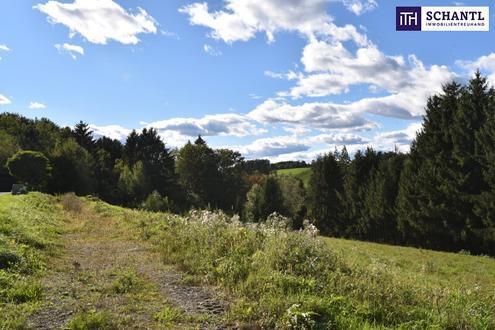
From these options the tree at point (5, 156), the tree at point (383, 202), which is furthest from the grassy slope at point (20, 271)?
the tree at point (5, 156)

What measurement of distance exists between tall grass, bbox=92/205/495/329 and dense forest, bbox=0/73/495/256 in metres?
4.50

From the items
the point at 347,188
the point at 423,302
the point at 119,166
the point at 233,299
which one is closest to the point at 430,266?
the point at 423,302

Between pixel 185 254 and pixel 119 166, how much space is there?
63.0 meters

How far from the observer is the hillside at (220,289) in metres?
5.72

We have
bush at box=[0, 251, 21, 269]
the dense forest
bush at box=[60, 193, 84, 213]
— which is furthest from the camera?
the dense forest

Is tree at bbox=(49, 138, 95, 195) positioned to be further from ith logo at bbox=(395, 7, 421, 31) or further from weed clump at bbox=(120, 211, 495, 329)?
weed clump at bbox=(120, 211, 495, 329)

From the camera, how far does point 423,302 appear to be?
6660mm

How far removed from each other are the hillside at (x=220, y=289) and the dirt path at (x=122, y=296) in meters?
0.02

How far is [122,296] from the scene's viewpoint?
6.82m

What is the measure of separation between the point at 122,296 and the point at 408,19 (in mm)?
14731

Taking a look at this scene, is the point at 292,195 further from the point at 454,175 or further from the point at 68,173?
the point at 454,175

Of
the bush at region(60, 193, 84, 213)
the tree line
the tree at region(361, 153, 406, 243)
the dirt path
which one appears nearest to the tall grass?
the dirt path

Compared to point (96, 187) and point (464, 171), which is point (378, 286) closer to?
point (464, 171)

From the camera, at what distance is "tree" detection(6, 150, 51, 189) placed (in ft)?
121
